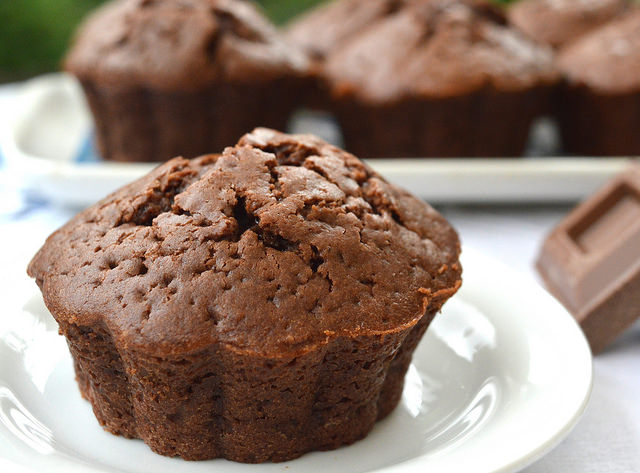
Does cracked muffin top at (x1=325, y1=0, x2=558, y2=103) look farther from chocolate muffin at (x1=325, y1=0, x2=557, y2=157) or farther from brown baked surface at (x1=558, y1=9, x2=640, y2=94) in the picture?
brown baked surface at (x1=558, y1=9, x2=640, y2=94)

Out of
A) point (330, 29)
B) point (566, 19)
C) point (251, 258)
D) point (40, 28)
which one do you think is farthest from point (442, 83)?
point (40, 28)

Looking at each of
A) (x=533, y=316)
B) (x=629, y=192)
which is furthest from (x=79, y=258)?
(x=629, y=192)

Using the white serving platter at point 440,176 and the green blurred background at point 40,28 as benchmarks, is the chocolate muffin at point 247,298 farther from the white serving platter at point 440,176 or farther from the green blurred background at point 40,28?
the green blurred background at point 40,28

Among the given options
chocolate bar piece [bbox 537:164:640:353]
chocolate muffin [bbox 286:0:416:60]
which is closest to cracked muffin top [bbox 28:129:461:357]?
chocolate bar piece [bbox 537:164:640:353]

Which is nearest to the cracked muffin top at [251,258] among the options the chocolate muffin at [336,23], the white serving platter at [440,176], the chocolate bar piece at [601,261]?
the chocolate bar piece at [601,261]

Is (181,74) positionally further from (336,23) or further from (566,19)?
(566,19)


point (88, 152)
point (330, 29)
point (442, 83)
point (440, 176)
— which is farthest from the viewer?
point (330, 29)

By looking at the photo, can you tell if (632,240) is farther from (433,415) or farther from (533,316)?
(433,415)
